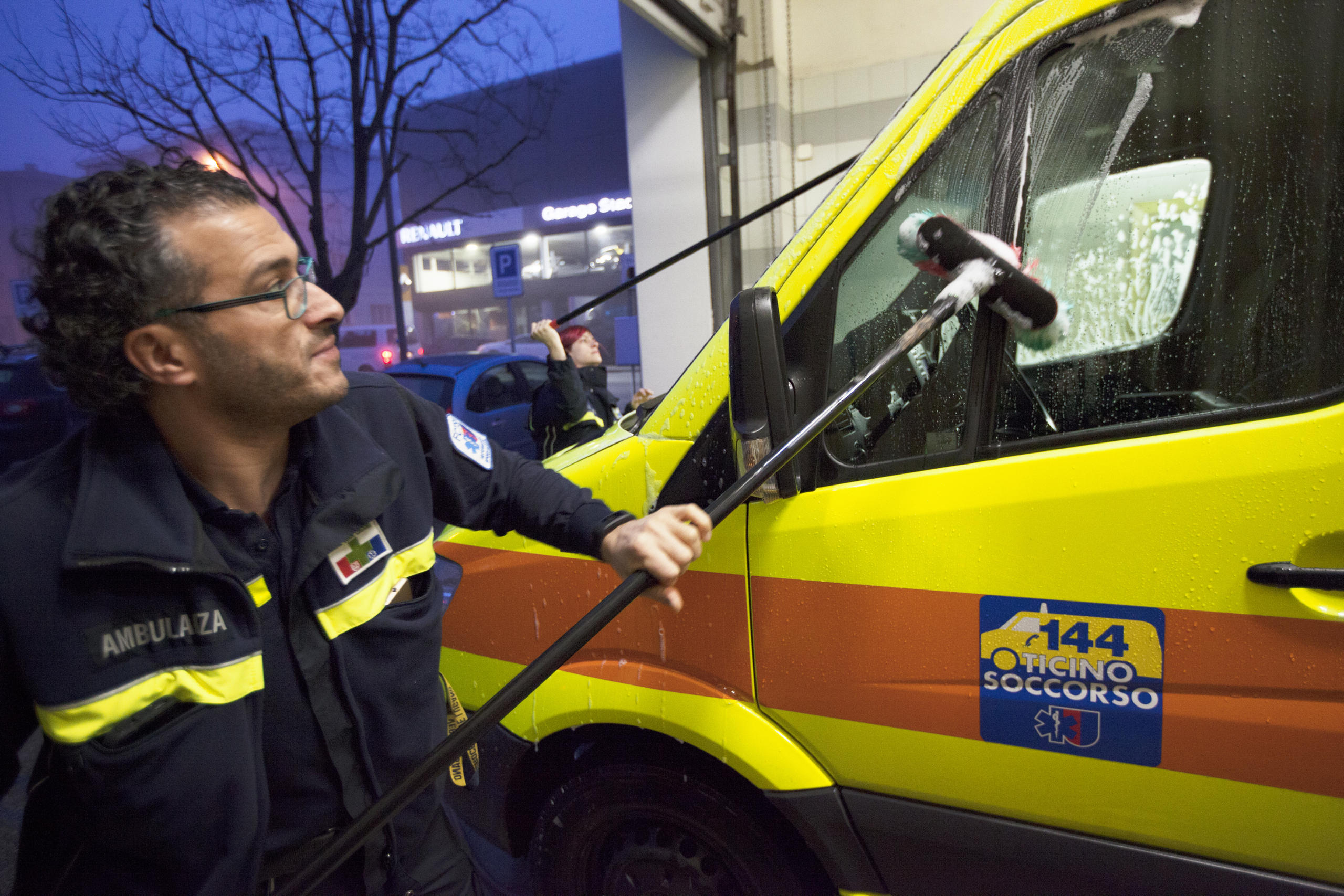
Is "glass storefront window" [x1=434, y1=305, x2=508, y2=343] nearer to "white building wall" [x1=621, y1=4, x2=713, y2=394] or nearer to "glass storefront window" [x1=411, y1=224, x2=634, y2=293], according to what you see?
"glass storefront window" [x1=411, y1=224, x2=634, y2=293]

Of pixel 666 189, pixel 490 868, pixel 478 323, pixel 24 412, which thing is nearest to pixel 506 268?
pixel 666 189

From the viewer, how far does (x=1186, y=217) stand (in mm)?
1199

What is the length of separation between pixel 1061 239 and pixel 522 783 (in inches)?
64.5

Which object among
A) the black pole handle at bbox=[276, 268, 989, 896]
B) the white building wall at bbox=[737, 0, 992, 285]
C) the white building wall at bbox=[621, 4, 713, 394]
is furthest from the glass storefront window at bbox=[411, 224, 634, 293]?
the black pole handle at bbox=[276, 268, 989, 896]

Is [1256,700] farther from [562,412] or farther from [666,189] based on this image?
[666,189]

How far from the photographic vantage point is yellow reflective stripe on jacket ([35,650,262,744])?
0.94 metres

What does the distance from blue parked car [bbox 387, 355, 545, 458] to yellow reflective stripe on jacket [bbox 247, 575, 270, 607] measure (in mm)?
5128

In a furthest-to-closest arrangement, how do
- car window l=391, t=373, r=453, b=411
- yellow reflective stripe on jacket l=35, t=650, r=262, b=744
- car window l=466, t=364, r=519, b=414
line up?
car window l=466, t=364, r=519, b=414 → car window l=391, t=373, r=453, b=411 → yellow reflective stripe on jacket l=35, t=650, r=262, b=744

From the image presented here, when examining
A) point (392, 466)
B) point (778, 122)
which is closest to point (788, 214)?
point (778, 122)

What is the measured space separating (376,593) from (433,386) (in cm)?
557

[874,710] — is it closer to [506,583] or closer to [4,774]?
[506,583]

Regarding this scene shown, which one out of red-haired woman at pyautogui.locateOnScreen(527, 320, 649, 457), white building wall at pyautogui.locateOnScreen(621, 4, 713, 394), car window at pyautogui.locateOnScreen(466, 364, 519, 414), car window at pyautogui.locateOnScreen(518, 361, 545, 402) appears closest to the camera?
red-haired woman at pyautogui.locateOnScreen(527, 320, 649, 457)

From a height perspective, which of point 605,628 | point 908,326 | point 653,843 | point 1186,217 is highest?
point 1186,217

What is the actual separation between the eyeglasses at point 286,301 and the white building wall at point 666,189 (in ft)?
15.0
